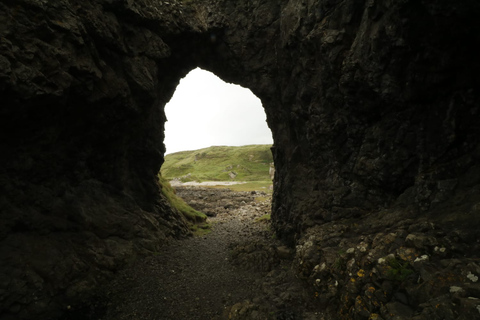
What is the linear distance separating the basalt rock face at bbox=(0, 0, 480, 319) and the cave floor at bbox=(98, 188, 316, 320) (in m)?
2.55

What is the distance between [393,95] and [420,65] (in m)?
2.28

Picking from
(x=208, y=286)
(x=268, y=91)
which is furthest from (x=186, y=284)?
(x=268, y=91)

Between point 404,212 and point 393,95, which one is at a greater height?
point 393,95

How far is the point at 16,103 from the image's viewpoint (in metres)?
16.5

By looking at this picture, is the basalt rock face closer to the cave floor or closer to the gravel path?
the gravel path

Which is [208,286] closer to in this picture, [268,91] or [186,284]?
[186,284]

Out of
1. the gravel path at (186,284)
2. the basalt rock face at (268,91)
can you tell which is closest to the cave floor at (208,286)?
the gravel path at (186,284)

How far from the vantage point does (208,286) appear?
68.6 ft

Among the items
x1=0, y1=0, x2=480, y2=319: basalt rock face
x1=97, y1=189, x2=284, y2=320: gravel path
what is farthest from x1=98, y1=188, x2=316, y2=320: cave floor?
x1=0, y1=0, x2=480, y2=319: basalt rock face

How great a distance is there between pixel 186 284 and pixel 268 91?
2424 cm

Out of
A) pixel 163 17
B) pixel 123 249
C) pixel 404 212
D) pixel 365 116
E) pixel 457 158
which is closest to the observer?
pixel 457 158

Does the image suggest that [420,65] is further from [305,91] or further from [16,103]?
[16,103]

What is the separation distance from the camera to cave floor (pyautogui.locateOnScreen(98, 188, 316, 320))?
16906mm

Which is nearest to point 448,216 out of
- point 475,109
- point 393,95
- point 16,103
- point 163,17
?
point 475,109
